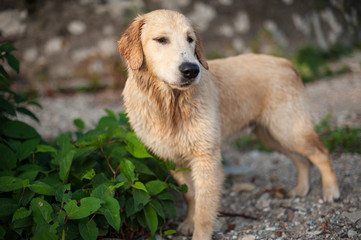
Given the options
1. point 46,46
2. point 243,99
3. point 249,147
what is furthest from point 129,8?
point 243,99

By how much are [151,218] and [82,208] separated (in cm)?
58

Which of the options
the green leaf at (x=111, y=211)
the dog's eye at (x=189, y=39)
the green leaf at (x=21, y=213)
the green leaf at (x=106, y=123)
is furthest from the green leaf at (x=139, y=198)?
the dog's eye at (x=189, y=39)

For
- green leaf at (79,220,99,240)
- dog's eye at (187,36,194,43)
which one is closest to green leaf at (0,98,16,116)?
green leaf at (79,220,99,240)

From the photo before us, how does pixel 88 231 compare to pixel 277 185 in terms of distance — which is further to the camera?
pixel 277 185

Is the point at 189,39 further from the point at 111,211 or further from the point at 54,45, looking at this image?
the point at 54,45

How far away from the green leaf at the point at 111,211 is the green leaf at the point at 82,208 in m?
0.09

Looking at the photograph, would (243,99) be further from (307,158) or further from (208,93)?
(307,158)

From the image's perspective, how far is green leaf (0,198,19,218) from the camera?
2277mm

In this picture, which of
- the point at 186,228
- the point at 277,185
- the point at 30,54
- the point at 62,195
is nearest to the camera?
the point at 62,195

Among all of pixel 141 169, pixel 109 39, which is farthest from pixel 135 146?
pixel 109 39

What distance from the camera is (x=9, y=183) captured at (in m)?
2.33

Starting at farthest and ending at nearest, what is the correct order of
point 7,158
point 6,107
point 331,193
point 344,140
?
point 344,140
point 331,193
point 6,107
point 7,158

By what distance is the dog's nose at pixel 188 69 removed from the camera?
2.31m

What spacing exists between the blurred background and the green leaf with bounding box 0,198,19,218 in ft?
10.3
